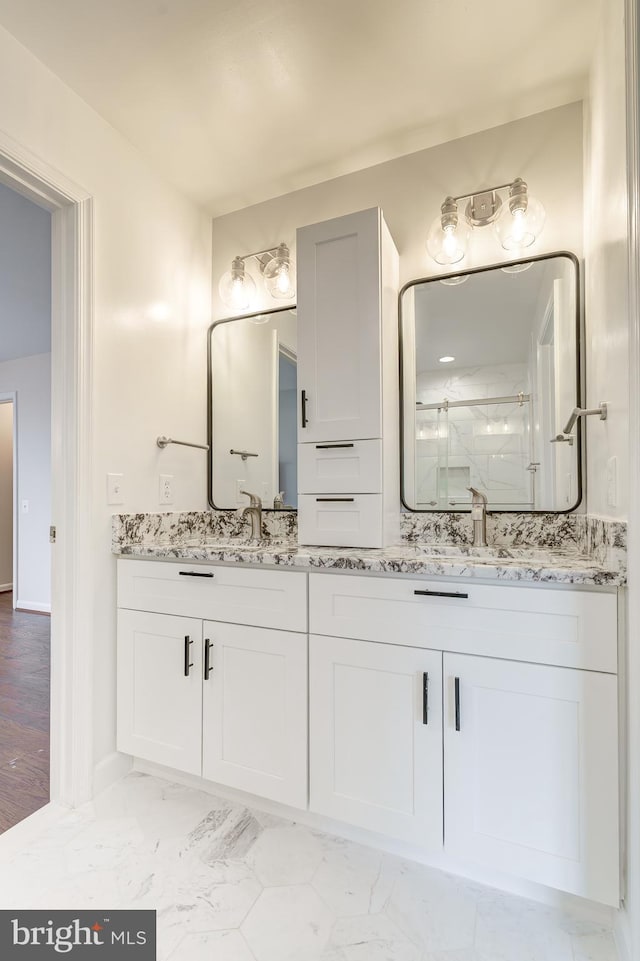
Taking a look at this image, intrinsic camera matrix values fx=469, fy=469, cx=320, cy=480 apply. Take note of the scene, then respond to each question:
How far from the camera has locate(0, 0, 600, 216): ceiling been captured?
1.37 metres

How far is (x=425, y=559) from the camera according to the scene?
131 centimetres

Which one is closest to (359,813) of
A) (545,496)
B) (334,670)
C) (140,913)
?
(334,670)

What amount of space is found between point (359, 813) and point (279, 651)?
1.64ft

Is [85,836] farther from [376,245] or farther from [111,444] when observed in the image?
[376,245]

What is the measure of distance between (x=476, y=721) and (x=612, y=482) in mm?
715

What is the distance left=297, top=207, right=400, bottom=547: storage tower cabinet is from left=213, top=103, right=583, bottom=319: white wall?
0.24m

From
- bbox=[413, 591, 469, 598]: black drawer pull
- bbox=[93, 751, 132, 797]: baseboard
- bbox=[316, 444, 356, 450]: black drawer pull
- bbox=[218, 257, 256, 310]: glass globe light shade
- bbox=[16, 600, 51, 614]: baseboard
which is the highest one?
bbox=[218, 257, 256, 310]: glass globe light shade

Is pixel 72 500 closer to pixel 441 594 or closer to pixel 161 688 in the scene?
pixel 161 688

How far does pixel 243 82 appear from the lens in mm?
1585

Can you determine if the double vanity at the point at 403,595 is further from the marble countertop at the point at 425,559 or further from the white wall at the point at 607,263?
the white wall at the point at 607,263

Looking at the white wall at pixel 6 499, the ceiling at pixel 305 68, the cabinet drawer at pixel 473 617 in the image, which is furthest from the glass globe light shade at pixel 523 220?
the white wall at pixel 6 499

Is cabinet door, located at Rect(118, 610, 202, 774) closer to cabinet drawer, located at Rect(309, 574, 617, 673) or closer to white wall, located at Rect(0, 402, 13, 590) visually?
cabinet drawer, located at Rect(309, 574, 617, 673)

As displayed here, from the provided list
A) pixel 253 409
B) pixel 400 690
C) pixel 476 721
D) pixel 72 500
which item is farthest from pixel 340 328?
pixel 476 721

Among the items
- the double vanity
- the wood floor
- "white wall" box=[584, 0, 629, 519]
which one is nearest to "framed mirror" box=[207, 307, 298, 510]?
the double vanity
